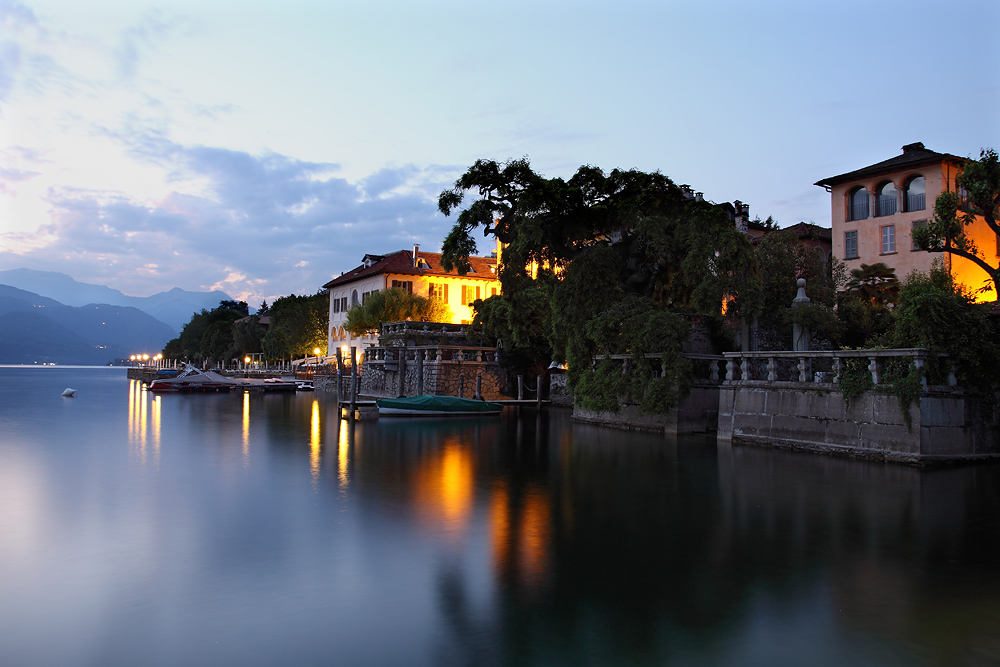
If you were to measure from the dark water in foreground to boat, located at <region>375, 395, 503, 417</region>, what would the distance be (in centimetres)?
1152

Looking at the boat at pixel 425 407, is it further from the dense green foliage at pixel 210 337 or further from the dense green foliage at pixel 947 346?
the dense green foliage at pixel 210 337

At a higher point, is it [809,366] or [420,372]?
[809,366]

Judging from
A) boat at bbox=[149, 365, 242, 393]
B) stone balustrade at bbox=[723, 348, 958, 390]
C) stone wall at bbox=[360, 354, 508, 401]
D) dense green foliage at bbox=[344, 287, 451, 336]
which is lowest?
boat at bbox=[149, 365, 242, 393]


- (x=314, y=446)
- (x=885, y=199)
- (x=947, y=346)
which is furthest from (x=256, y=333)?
(x=947, y=346)

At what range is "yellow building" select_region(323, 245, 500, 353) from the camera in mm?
58750

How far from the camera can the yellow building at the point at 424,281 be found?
5875 centimetres

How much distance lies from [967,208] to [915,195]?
16.6m

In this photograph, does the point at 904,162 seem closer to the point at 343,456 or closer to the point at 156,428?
the point at 343,456

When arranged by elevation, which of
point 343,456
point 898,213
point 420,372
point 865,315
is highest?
point 898,213

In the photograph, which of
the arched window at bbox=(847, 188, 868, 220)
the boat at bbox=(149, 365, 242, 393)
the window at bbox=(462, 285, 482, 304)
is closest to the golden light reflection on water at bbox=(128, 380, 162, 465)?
the boat at bbox=(149, 365, 242, 393)

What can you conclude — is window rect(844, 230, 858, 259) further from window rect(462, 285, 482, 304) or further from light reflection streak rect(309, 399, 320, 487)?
window rect(462, 285, 482, 304)

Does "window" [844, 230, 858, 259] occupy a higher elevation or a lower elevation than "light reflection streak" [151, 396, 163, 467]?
higher

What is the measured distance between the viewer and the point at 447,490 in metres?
13.8

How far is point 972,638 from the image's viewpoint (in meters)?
6.16
